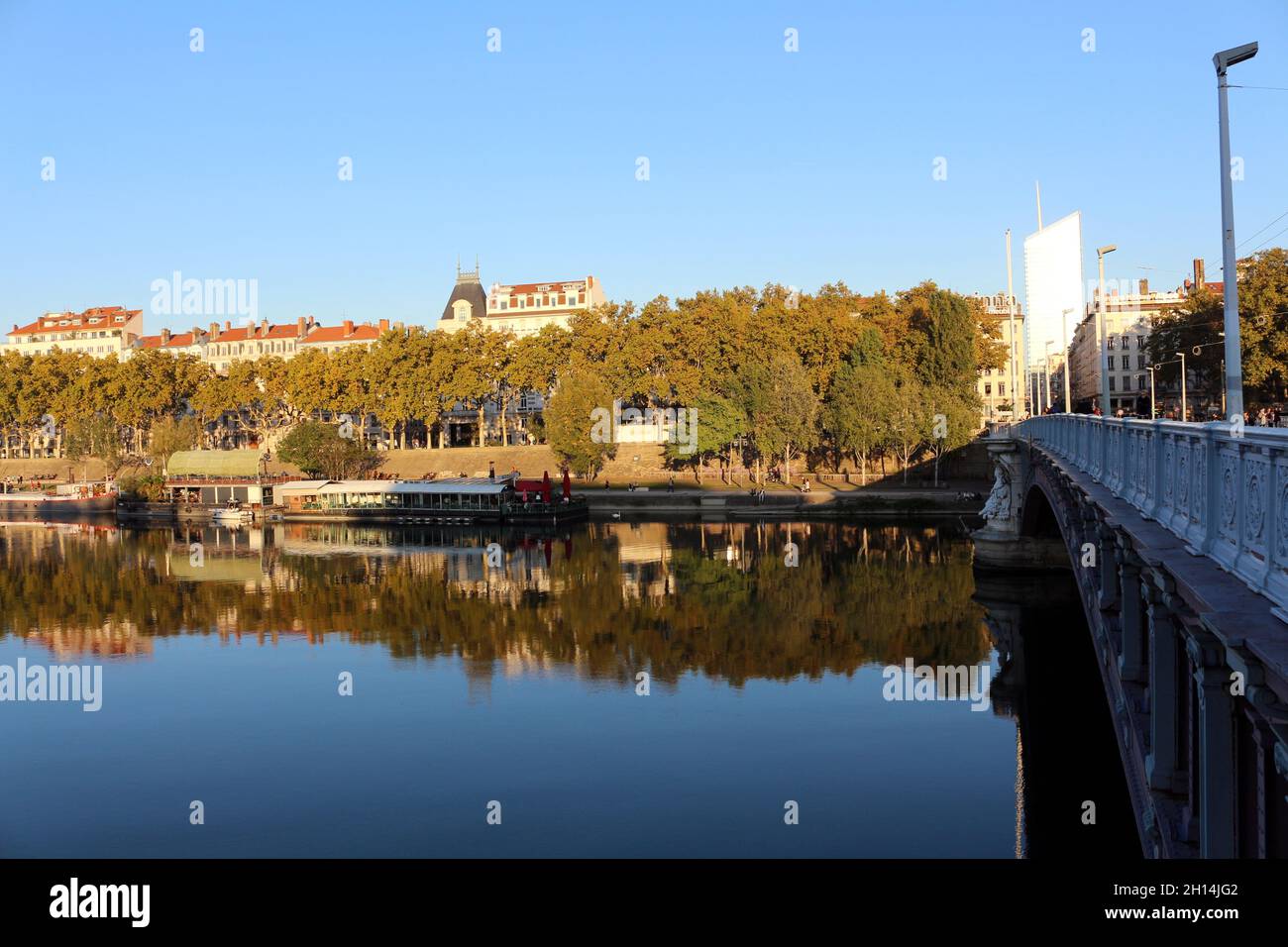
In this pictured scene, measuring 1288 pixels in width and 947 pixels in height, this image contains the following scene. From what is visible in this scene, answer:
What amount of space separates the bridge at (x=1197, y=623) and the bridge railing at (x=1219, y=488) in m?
0.02

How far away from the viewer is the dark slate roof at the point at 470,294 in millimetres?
137375

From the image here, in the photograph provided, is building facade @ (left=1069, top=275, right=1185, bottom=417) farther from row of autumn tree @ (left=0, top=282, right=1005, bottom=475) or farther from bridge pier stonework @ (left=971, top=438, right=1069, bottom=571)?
bridge pier stonework @ (left=971, top=438, right=1069, bottom=571)

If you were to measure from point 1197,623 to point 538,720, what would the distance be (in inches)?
819

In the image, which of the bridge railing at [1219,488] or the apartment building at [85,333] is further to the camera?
the apartment building at [85,333]

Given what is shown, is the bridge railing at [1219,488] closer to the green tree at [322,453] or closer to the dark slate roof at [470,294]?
the green tree at [322,453]

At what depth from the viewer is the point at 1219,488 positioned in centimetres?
979

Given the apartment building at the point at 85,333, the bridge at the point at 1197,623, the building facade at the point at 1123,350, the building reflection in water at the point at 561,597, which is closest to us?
the bridge at the point at 1197,623

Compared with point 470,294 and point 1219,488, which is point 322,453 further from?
point 1219,488

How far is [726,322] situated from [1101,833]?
75923mm

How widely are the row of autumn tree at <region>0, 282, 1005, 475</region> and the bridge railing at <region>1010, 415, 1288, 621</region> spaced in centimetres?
6648

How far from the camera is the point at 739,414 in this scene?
85875mm

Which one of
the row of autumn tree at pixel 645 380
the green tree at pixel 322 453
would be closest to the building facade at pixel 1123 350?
the row of autumn tree at pixel 645 380
